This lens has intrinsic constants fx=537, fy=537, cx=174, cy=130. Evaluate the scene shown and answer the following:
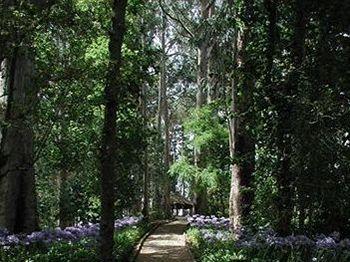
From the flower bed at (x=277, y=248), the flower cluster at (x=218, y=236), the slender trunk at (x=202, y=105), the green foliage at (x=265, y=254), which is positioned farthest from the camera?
the slender trunk at (x=202, y=105)

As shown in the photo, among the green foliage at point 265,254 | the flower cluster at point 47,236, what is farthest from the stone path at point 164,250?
the flower cluster at point 47,236

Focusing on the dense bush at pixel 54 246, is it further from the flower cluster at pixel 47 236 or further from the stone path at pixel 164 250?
the stone path at pixel 164 250

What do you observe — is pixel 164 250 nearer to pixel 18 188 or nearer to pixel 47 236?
pixel 18 188

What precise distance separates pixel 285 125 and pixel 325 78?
3.72ft

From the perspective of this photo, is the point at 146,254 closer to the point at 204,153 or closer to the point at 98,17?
the point at 98,17

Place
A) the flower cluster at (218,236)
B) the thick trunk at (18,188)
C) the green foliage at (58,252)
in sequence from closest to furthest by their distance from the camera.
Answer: the green foliage at (58,252) → the thick trunk at (18,188) → the flower cluster at (218,236)

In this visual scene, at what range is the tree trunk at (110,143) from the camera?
27.0 ft

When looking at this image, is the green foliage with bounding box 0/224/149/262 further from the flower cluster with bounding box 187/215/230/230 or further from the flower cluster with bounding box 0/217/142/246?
the flower cluster with bounding box 187/215/230/230

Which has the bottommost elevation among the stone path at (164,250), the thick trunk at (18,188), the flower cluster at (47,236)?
the stone path at (164,250)

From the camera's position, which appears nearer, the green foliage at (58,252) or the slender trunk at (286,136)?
the green foliage at (58,252)

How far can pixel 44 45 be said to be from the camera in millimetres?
8953

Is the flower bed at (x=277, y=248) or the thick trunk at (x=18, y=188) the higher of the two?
the thick trunk at (x=18, y=188)

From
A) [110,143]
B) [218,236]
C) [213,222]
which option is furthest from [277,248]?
[213,222]

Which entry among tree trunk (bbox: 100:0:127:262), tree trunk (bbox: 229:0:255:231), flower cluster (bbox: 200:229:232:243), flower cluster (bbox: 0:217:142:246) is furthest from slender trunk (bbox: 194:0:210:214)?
Result: tree trunk (bbox: 100:0:127:262)
